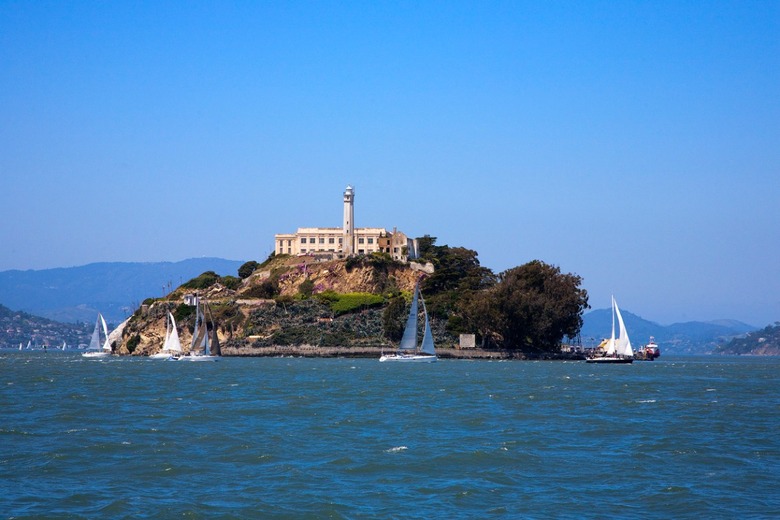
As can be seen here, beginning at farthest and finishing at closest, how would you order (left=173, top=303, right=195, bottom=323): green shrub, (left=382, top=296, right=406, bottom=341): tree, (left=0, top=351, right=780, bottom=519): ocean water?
(left=173, top=303, right=195, bottom=323): green shrub
(left=382, top=296, right=406, bottom=341): tree
(left=0, top=351, right=780, bottom=519): ocean water

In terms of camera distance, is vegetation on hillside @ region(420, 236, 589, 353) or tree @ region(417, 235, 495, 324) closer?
vegetation on hillside @ region(420, 236, 589, 353)

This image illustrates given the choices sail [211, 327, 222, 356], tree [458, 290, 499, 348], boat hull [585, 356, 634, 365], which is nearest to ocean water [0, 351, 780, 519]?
boat hull [585, 356, 634, 365]

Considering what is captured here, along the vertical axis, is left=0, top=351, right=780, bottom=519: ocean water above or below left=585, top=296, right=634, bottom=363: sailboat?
below

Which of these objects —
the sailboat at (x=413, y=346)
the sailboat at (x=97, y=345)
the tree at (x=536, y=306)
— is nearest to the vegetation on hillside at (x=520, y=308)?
the tree at (x=536, y=306)

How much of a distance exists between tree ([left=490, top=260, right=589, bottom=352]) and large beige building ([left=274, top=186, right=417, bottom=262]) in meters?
29.9

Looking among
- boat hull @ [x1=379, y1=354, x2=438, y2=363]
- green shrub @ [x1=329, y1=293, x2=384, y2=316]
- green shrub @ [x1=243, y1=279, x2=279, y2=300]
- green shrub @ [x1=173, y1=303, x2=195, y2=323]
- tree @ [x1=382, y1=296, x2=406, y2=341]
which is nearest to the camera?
boat hull @ [x1=379, y1=354, x2=438, y2=363]

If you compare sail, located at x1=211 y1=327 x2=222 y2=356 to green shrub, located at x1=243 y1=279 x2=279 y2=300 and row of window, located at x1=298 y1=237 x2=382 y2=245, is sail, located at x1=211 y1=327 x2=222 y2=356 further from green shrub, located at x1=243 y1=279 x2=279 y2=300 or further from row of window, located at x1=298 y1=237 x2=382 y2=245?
row of window, located at x1=298 y1=237 x2=382 y2=245

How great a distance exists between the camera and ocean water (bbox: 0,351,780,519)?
24.3 m

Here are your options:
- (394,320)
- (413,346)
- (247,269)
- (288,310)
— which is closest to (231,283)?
(247,269)

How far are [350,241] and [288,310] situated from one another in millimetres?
22337

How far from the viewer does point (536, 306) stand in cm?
12331

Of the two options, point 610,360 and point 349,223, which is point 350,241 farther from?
point 610,360

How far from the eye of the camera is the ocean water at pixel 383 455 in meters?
24.3

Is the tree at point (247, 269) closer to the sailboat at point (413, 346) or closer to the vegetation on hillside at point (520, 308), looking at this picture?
the vegetation on hillside at point (520, 308)
